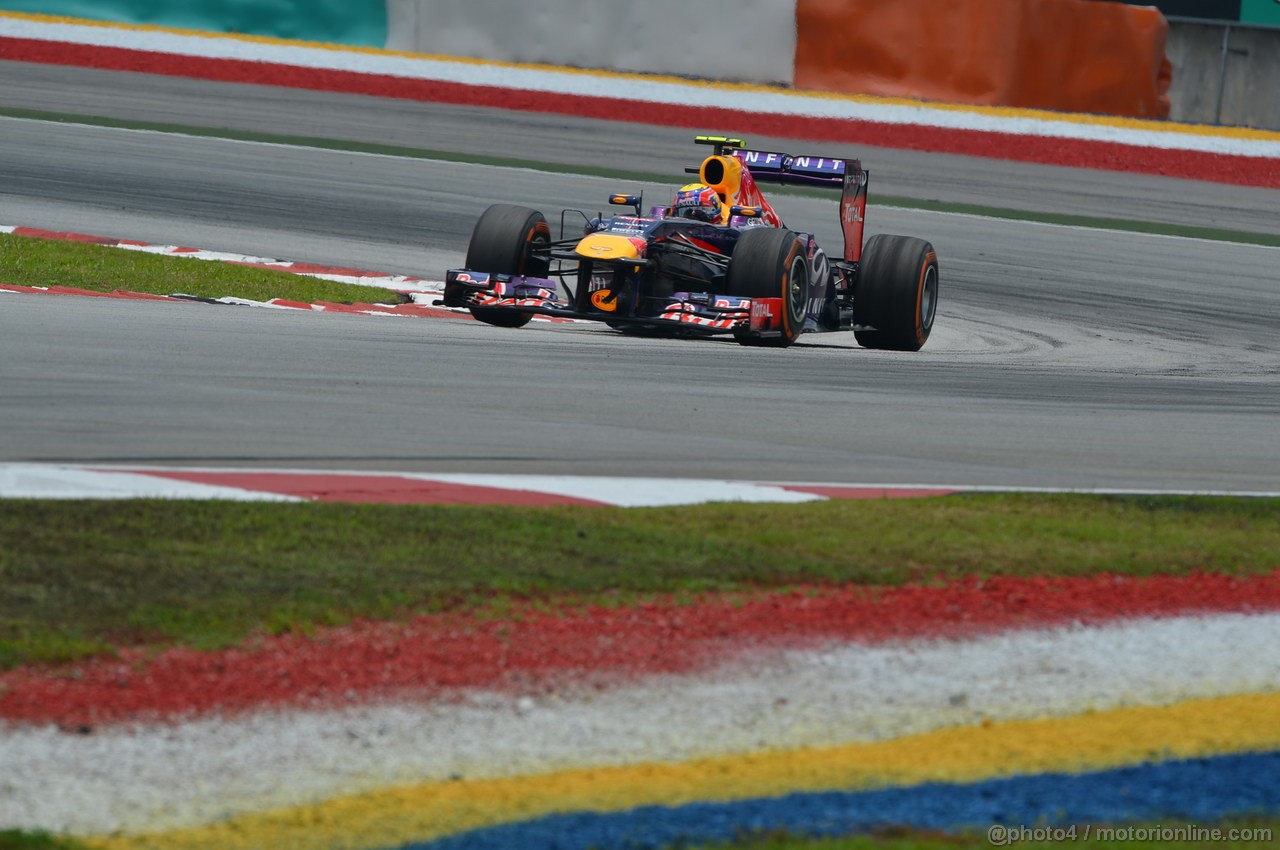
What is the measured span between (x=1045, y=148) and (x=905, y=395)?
39.9ft

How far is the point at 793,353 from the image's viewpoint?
1184 cm

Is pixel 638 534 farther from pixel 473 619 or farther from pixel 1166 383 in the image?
pixel 1166 383

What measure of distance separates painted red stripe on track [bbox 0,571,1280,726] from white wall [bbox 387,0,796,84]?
17548 millimetres

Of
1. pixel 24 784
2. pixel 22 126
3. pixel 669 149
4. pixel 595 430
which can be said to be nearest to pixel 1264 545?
pixel 595 430

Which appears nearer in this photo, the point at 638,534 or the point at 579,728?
the point at 579,728

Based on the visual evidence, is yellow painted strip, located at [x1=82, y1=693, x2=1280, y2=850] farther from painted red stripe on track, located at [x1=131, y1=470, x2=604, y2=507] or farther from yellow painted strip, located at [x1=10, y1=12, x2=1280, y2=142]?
yellow painted strip, located at [x1=10, y1=12, x2=1280, y2=142]

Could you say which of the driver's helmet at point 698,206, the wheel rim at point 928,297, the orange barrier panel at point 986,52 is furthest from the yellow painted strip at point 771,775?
the orange barrier panel at point 986,52

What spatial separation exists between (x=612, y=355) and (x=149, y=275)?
421 centimetres

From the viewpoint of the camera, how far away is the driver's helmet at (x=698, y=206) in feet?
41.3

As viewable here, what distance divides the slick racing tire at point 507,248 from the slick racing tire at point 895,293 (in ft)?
7.81

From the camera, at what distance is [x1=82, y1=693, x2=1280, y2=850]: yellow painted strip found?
3748 mm

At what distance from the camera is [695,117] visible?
73.0 feet

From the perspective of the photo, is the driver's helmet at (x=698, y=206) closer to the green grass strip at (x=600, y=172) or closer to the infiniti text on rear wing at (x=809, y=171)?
the infiniti text on rear wing at (x=809, y=171)

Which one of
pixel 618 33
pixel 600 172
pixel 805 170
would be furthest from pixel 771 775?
pixel 618 33
